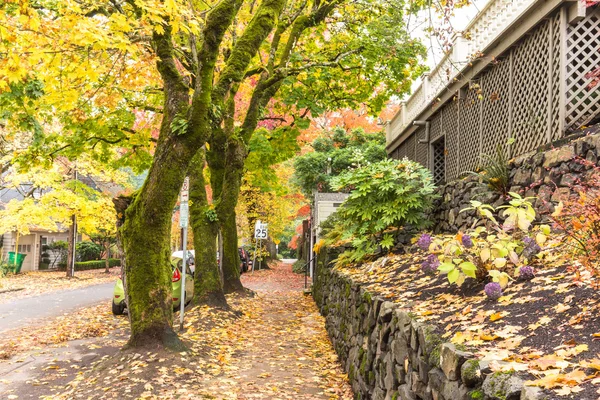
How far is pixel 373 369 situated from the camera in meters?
5.10

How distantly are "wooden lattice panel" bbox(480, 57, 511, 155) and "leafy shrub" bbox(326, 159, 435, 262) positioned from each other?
1.24 metres

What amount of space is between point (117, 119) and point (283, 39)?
558 centimetres

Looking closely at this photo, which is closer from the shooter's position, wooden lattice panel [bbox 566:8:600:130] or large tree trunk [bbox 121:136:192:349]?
wooden lattice panel [bbox 566:8:600:130]

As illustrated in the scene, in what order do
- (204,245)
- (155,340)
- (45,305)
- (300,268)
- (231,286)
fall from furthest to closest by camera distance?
(300,268) < (45,305) < (231,286) < (204,245) < (155,340)

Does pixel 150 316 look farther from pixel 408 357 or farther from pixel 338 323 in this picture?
pixel 408 357

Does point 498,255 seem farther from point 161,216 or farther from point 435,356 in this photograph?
point 161,216

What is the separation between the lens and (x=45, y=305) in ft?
48.9

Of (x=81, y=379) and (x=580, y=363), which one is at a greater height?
(x=580, y=363)

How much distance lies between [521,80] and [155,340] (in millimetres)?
6831

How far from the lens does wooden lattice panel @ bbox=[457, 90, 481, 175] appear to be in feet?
30.6

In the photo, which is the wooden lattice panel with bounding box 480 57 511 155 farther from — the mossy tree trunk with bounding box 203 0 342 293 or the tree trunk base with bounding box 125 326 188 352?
the tree trunk base with bounding box 125 326 188 352

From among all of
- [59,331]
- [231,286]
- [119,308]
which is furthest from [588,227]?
[231,286]

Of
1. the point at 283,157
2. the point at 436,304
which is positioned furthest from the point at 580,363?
the point at 283,157

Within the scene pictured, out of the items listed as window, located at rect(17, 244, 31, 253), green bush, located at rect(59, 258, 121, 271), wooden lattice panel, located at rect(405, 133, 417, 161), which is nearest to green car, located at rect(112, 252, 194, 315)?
wooden lattice panel, located at rect(405, 133, 417, 161)
